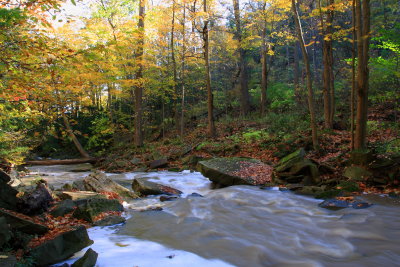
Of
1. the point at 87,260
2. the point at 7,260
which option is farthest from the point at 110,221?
the point at 7,260

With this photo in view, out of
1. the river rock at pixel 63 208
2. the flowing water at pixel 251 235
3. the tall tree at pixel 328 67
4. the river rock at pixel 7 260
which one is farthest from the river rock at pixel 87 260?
the tall tree at pixel 328 67

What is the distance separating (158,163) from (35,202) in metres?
8.96

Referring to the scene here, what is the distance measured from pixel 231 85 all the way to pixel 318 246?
2498 cm

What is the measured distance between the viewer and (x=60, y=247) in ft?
14.1

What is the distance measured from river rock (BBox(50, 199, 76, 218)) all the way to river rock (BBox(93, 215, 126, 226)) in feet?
2.58

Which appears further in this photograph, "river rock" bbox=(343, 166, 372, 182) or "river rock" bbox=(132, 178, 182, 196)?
"river rock" bbox=(132, 178, 182, 196)

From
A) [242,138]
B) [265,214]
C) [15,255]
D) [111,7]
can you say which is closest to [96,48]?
[15,255]

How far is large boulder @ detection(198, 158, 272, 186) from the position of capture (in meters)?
10.3

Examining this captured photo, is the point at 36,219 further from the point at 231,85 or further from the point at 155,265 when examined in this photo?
the point at 231,85

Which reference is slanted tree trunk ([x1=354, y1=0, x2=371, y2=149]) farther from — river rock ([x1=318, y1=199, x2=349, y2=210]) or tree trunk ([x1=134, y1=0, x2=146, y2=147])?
tree trunk ([x1=134, y1=0, x2=146, y2=147])

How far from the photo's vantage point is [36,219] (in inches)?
221

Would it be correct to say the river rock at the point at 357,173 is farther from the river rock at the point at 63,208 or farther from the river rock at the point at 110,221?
the river rock at the point at 63,208

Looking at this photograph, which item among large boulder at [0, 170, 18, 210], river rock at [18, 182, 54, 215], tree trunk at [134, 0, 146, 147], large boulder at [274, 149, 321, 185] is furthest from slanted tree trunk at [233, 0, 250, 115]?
large boulder at [0, 170, 18, 210]

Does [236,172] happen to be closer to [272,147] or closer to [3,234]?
[272,147]
